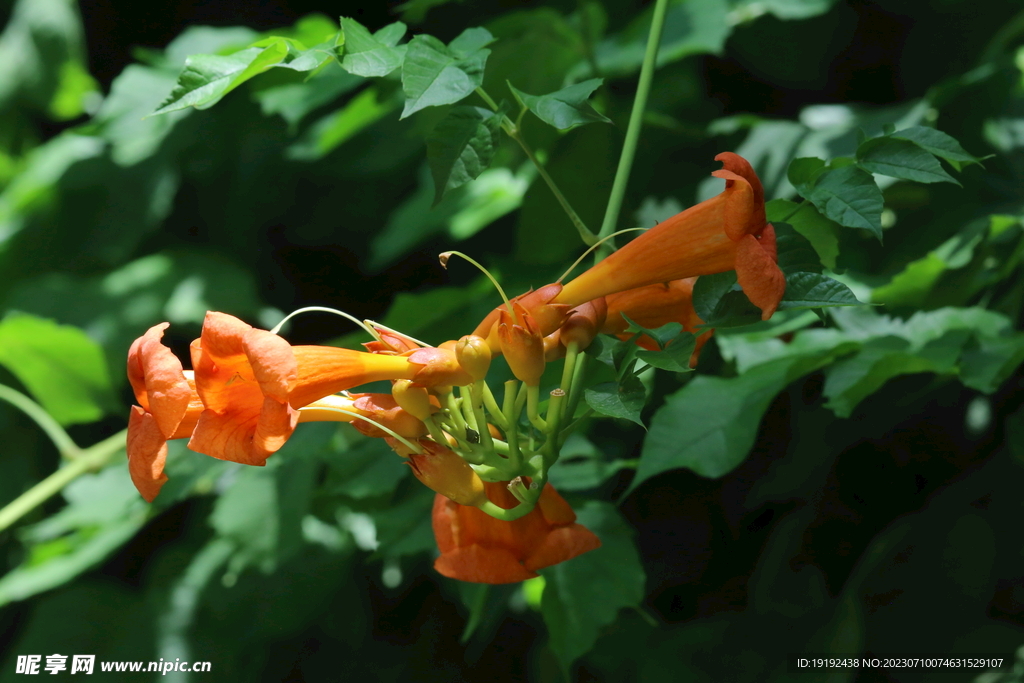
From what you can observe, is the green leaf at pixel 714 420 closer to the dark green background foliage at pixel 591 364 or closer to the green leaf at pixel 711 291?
the dark green background foliage at pixel 591 364

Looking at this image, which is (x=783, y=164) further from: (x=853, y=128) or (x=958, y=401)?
(x=958, y=401)

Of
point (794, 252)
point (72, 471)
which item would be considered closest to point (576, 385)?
point (794, 252)

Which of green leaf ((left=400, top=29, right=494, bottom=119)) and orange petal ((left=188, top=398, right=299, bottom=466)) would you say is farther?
green leaf ((left=400, top=29, right=494, bottom=119))

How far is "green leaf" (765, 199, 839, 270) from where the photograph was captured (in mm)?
846

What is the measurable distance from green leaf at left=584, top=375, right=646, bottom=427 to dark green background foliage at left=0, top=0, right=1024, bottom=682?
31 centimetres

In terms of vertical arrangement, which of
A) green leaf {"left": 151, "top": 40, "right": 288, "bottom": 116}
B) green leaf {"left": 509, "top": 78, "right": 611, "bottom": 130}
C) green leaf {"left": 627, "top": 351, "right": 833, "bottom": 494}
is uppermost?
green leaf {"left": 151, "top": 40, "right": 288, "bottom": 116}

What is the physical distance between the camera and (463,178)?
868 mm

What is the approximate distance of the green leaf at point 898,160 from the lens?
2.68 feet

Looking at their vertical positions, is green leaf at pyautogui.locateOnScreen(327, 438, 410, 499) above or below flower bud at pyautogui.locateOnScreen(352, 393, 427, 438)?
below

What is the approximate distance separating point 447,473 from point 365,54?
501 millimetres

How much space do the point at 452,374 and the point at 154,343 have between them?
27cm

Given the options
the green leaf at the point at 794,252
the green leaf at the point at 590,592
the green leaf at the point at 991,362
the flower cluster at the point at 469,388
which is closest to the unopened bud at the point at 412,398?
the flower cluster at the point at 469,388

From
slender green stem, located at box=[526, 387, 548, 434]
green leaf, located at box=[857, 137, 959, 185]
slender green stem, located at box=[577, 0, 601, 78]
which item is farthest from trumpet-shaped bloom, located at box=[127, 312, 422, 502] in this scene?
slender green stem, located at box=[577, 0, 601, 78]

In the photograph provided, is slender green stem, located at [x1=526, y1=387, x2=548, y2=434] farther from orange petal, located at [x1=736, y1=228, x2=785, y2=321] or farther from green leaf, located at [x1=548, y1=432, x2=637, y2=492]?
green leaf, located at [x1=548, y1=432, x2=637, y2=492]
